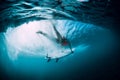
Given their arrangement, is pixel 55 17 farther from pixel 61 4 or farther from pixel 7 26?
pixel 7 26

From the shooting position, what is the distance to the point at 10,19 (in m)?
10.7

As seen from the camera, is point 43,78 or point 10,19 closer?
point 10,19

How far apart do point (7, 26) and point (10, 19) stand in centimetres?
134

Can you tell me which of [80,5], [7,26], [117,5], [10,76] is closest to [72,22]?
[80,5]

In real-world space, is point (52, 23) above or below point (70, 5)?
below

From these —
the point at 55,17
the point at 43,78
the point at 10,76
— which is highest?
the point at 55,17

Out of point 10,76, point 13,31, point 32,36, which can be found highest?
point 13,31

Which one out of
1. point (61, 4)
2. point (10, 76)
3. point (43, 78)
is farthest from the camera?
point (43, 78)

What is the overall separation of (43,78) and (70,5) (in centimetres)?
2834

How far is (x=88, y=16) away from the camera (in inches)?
403

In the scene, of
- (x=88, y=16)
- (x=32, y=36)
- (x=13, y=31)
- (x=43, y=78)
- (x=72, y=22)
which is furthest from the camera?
(x=43, y=78)

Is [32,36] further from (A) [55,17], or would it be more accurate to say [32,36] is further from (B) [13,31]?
(A) [55,17]

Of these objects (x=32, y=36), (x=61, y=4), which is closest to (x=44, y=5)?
(x=61, y=4)

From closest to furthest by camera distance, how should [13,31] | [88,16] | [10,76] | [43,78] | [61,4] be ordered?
1. [61,4]
2. [88,16]
3. [13,31]
4. [10,76]
5. [43,78]
